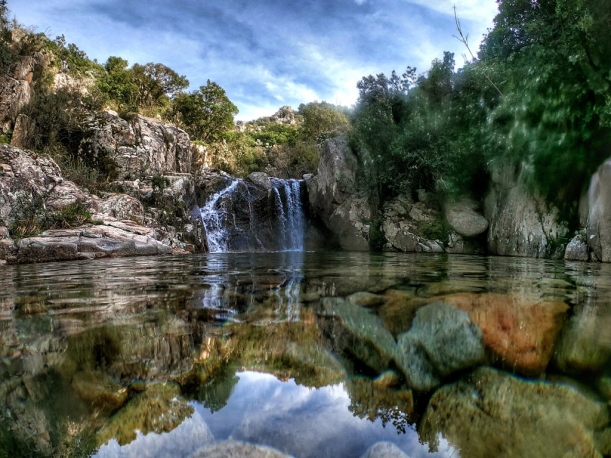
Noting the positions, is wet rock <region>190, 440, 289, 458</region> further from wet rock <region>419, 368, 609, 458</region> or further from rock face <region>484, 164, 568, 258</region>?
rock face <region>484, 164, 568, 258</region>

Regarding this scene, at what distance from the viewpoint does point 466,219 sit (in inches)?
434

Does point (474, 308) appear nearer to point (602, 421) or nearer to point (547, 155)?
point (602, 421)

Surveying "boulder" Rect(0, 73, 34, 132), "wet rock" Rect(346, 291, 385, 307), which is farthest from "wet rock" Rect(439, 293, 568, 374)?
"boulder" Rect(0, 73, 34, 132)

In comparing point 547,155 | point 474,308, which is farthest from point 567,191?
point 474,308

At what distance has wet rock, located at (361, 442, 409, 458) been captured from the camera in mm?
901

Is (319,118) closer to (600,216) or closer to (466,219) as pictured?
(466,219)

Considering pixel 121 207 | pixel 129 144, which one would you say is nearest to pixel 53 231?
pixel 121 207

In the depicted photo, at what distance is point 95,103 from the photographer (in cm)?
1672

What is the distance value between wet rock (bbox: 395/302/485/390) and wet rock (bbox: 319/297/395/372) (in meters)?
0.07

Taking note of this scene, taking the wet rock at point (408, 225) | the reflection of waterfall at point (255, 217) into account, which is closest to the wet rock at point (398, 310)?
the wet rock at point (408, 225)

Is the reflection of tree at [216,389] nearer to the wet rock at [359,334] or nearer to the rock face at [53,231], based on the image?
the wet rock at [359,334]

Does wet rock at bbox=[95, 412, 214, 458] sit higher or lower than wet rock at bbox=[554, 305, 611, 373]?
lower

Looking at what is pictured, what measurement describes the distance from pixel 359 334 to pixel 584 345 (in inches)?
37.4

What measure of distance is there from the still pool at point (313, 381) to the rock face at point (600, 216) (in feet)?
18.3
